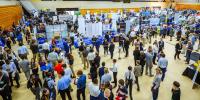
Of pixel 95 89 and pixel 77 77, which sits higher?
pixel 95 89

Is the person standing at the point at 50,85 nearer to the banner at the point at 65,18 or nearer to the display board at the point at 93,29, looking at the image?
the display board at the point at 93,29

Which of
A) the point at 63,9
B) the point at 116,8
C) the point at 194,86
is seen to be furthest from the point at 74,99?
the point at 116,8

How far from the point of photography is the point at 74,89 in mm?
8586

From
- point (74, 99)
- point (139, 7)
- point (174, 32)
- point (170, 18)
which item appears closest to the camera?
point (74, 99)

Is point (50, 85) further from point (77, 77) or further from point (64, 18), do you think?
point (64, 18)

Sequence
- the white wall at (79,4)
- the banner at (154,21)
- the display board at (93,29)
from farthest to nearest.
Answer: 1. the white wall at (79,4)
2. the banner at (154,21)
3. the display board at (93,29)

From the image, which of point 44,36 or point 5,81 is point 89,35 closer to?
point 44,36

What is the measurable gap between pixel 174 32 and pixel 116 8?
1764cm

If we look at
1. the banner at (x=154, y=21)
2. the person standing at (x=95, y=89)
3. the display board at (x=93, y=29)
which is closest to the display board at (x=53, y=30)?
the display board at (x=93, y=29)

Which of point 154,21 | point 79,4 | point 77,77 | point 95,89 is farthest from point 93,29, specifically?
point 79,4

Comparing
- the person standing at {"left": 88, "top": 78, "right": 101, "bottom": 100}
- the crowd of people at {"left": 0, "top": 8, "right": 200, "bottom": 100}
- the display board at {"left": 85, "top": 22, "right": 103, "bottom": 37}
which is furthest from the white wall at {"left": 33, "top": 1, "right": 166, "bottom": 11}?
the person standing at {"left": 88, "top": 78, "right": 101, "bottom": 100}

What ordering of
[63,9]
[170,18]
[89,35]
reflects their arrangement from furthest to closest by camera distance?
[63,9]
[170,18]
[89,35]

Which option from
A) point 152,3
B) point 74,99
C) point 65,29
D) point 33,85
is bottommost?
point 74,99

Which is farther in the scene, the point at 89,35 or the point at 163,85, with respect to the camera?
the point at 89,35
